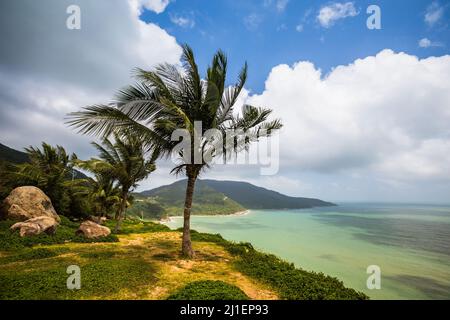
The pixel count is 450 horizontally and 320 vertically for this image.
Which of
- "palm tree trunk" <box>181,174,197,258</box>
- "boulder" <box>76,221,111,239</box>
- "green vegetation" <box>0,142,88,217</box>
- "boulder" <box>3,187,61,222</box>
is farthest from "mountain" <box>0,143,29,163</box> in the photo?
"palm tree trunk" <box>181,174,197,258</box>

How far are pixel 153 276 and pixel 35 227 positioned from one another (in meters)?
8.96

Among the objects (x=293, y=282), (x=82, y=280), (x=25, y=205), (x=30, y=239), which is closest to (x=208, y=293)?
(x=293, y=282)

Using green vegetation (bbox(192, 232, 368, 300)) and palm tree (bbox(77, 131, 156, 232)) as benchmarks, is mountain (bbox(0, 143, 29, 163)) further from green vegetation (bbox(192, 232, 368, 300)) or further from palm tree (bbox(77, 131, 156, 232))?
green vegetation (bbox(192, 232, 368, 300))

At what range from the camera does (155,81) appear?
8.12 metres

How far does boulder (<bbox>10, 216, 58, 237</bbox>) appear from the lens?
440 inches

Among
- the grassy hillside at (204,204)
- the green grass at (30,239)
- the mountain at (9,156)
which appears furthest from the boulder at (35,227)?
the grassy hillside at (204,204)

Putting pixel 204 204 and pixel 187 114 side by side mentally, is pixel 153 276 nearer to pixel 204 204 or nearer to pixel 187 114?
pixel 187 114

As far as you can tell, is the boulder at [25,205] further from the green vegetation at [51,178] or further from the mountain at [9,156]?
the mountain at [9,156]

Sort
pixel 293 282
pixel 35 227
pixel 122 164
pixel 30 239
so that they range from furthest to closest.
Result: pixel 122 164
pixel 35 227
pixel 30 239
pixel 293 282

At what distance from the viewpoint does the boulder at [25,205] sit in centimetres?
1470

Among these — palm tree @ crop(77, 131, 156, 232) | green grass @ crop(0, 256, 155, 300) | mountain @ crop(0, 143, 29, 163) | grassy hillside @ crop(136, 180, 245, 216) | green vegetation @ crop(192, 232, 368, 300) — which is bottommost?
grassy hillside @ crop(136, 180, 245, 216)

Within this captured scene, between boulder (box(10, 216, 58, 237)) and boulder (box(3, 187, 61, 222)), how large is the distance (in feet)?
13.2

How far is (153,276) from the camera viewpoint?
678cm
